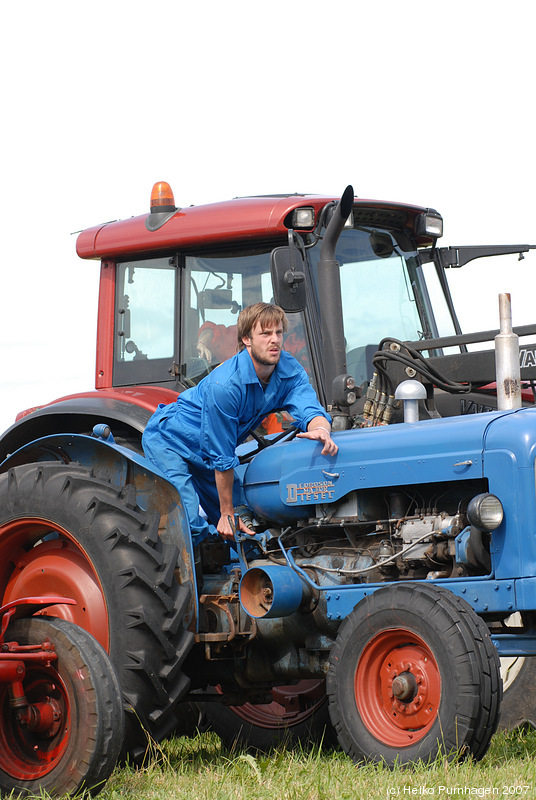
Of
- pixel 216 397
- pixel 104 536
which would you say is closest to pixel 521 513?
pixel 216 397

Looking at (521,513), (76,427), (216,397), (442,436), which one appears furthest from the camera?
(76,427)

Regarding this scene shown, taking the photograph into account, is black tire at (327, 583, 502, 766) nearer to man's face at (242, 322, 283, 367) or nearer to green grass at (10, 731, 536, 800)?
green grass at (10, 731, 536, 800)

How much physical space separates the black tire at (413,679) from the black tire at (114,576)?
30.4 inches

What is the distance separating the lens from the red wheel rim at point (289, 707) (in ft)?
19.2

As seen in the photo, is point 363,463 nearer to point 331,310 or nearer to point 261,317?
point 261,317

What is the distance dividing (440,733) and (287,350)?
7.46 ft

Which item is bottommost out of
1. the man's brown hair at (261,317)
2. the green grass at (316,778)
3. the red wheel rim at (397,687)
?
the green grass at (316,778)

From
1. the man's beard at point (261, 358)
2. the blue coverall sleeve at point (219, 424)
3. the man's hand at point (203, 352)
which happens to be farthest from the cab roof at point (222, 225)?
the blue coverall sleeve at point (219, 424)

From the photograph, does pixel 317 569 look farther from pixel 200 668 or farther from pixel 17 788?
pixel 17 788

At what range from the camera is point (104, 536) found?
16.5ft

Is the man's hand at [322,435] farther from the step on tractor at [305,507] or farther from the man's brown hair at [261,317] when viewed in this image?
the man's brown hair at [261,317]

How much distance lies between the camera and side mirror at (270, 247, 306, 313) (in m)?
5.41

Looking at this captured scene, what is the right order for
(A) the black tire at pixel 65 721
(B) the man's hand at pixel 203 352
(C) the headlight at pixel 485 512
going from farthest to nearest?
(B) the man's hand at pixel 203 352
(C) the headlight at pixel 485 512
(A) the black tire at pixel 65 721

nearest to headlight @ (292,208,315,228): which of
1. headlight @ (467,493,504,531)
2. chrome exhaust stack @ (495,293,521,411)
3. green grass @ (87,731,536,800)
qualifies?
chrome exhaust stack @ (495,293,521,411)
